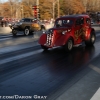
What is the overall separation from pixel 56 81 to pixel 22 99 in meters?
1.55

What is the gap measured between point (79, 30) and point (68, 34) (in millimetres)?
1322

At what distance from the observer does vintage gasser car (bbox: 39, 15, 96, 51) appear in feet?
36.7

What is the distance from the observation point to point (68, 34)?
11.4 m

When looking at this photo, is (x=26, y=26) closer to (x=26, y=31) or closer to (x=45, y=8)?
(x=26, y=31)

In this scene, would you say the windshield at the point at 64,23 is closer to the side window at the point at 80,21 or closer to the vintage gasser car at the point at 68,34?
the vintage gasser car at the point at 68,34

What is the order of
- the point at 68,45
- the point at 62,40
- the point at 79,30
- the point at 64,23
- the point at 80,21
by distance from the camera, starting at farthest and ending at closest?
the point at 80,21 < the point at 79,30 < the point at 64,23 < the point at 68,45 < the point at 62,40

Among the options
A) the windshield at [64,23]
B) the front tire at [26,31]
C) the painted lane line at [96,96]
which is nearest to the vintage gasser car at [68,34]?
the windshield at [64,23]

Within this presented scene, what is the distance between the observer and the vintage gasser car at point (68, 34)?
11188mm

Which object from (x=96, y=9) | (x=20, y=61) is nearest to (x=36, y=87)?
(x=20, y=61)

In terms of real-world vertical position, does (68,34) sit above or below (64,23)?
below

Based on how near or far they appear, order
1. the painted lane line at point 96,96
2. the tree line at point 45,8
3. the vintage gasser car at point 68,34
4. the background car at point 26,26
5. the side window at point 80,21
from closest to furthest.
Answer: the painted lane line at point 96,96, the vintage gasser car at point 68,34, the side window at point 80,21, the background car at point 26,26, the tree line at point 45,8

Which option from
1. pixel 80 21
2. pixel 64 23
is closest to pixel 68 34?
pixel 64 23

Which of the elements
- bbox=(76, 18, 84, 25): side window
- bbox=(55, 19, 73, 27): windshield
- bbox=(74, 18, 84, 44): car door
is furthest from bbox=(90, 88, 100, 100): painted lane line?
bbox=(76, 18, 84, 25): side window

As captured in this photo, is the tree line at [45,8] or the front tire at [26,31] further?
the tree line at [45,8]
